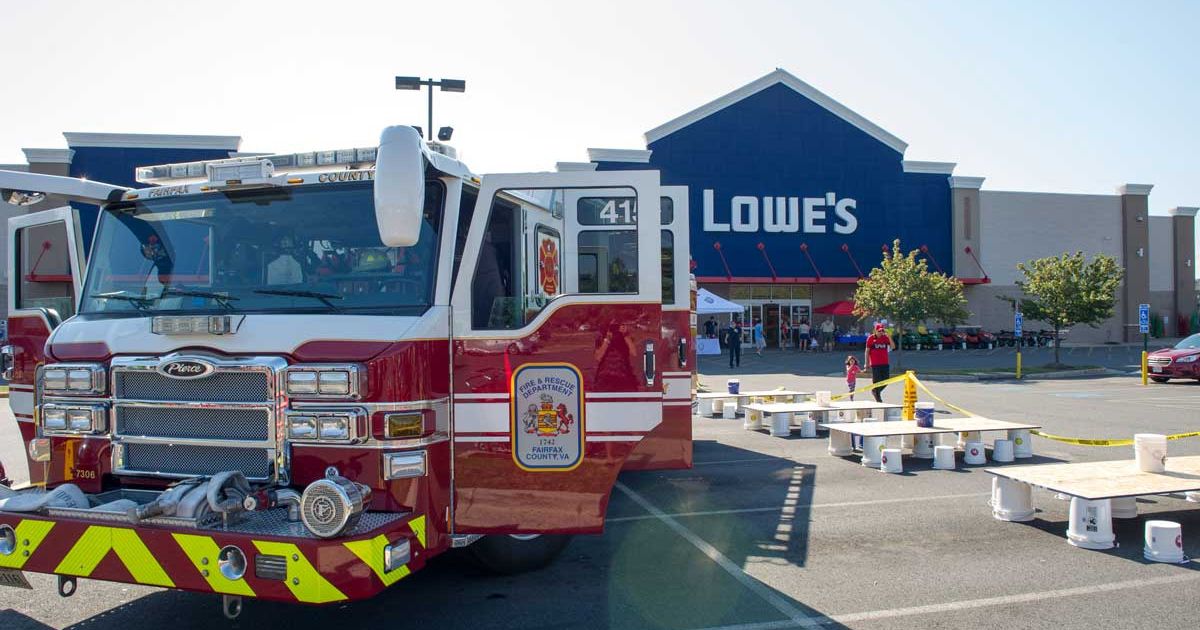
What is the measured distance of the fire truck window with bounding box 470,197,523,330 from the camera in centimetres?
463

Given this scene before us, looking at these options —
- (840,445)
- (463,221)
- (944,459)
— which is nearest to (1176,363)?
(840,445)

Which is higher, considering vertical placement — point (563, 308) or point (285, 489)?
point (563, 308)

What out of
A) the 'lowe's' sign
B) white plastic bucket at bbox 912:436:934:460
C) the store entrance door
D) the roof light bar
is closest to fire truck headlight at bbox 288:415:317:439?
the roof light bar

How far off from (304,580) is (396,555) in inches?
18.1

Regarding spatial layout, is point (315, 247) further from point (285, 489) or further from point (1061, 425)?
point (1061, 425)

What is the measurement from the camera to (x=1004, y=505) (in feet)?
22.9

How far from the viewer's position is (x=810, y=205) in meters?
38.2

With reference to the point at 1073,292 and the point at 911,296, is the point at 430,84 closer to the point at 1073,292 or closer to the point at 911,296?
the point at 911,296

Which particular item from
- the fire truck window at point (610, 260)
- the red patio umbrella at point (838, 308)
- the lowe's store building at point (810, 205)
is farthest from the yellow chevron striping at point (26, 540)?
the red patio umbrella at point (838, 308)

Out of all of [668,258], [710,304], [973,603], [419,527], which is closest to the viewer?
[419,527]

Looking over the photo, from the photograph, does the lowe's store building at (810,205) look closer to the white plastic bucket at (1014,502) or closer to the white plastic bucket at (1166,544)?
the white plastic bucket at (1014,502)

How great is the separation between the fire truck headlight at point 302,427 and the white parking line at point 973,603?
2.46m

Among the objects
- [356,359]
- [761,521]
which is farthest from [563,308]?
[761,521]

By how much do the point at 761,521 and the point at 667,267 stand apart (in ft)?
7.92
